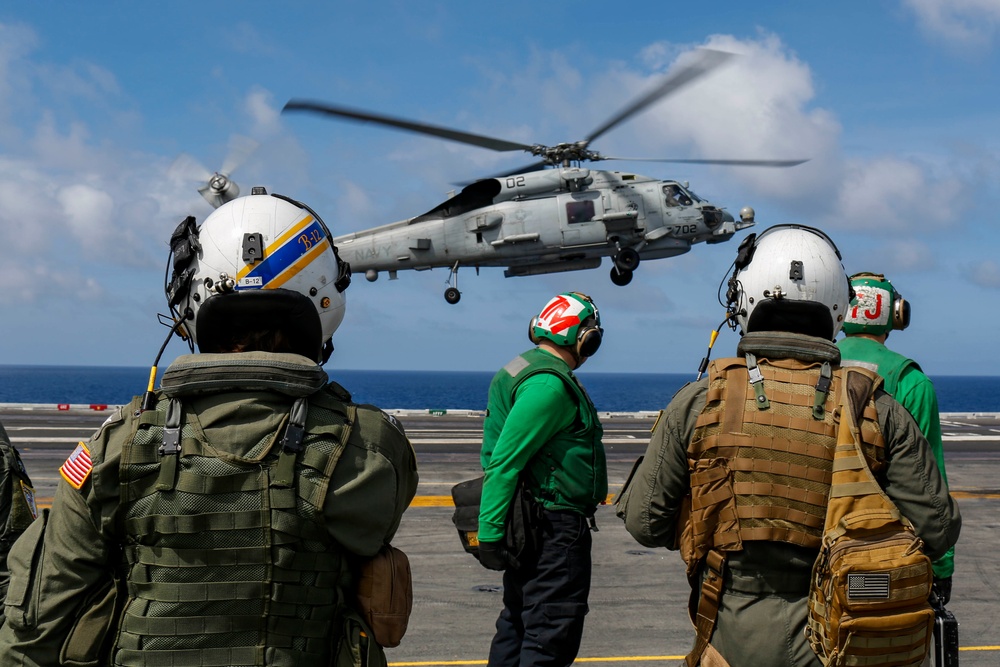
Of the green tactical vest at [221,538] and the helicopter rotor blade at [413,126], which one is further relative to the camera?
the helicopter rotor blade at [413,126]

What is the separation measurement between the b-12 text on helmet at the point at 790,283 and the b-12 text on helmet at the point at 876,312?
102 cm

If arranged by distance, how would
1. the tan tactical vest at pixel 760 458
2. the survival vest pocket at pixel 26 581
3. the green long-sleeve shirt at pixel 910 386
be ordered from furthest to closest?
the green long-sleeve shirt at pixel 910 386
the tan tactical vest at pixel 760 458
the survival vest pocket at pixel 26 581

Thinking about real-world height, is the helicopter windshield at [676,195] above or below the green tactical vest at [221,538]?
above

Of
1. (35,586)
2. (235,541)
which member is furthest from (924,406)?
(35,586)

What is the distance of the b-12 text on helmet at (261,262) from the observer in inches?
112

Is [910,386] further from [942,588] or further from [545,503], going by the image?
[545,503]

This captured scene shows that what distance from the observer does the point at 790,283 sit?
3.75m

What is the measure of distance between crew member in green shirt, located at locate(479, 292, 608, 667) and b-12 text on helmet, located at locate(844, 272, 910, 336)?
4.64ft

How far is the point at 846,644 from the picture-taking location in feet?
9.32

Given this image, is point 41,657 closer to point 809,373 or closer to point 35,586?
point 35,586

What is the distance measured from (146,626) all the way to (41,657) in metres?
0.26

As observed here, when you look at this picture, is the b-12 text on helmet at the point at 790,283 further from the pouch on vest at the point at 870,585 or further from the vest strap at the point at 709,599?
the vest strap at the point at 709,599

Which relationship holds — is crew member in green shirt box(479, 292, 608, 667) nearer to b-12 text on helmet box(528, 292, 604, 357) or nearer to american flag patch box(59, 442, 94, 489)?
b-12 text on helmet box(528, 292, 604, 357)

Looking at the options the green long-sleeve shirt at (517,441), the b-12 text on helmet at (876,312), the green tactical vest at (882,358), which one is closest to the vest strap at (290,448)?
the green long-sleeve shirt at (517,441)
